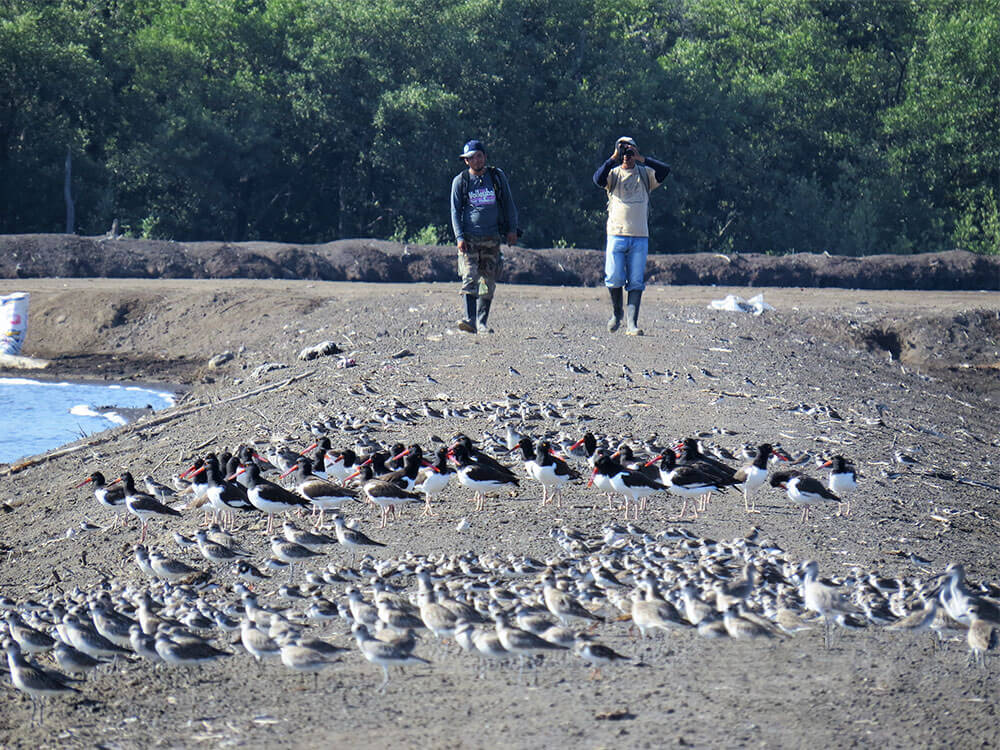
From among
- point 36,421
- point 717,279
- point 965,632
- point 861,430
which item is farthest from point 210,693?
point 717,279

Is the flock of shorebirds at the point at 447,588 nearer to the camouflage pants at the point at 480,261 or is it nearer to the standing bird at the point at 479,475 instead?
the standing bird at the point at 479,475

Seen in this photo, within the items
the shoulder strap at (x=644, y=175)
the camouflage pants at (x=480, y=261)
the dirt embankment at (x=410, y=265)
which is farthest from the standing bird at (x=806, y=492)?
the dirt embankment at (x=410, y=265)

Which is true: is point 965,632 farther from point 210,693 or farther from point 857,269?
point 857,269

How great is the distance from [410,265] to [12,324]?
32.4 ft

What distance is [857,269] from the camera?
34.1 m

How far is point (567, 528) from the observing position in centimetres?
1126

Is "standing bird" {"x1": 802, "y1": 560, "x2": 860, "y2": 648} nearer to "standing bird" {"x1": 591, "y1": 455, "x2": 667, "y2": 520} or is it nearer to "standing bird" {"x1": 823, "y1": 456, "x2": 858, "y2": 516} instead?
"standing bird" {"x1": 591, "y1": 455, "x2": 667, "y2": 520}

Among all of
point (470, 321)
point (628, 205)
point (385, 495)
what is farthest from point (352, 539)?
point (470, 321)

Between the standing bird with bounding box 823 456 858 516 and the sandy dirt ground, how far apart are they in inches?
7.1

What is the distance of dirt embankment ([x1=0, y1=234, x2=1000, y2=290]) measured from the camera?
31781 millimetres

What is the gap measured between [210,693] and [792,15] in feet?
153

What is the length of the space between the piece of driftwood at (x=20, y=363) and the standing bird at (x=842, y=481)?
57.2ft

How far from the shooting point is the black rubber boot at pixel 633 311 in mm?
19117

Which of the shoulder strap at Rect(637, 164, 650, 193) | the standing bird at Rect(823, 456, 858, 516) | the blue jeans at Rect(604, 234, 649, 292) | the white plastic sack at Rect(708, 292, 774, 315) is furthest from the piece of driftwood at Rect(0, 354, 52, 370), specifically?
the standing bird at Rect(823, 456, 858, 516)
